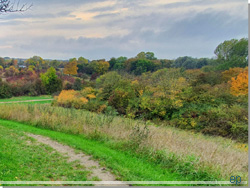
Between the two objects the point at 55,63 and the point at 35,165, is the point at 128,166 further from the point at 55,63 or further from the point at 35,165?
the point at 55,63

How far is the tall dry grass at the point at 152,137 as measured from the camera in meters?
4.84

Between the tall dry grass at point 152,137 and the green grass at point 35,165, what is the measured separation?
211 cm

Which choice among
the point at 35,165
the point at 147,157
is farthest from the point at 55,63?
the point at 147,157

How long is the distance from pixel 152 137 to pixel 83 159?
2.51 meters

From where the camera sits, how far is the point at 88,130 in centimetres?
738

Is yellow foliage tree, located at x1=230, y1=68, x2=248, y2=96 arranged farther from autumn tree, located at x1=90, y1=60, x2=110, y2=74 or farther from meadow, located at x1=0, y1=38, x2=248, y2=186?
autumn tree, located at x1=90, y1=60, x2=110, y2=74

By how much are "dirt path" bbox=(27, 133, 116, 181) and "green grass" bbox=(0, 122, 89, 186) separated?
18 cm

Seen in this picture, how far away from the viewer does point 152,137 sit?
6250 millimetres

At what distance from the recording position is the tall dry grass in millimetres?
4844

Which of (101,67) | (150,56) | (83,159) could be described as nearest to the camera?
(83,159)

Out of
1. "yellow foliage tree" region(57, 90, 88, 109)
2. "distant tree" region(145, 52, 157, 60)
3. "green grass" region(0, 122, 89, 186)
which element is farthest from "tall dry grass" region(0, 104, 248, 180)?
"distant tree" region(145, 52, 157, 60)

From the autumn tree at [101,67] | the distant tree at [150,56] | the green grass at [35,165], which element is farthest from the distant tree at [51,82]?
the green grass at [35,165]

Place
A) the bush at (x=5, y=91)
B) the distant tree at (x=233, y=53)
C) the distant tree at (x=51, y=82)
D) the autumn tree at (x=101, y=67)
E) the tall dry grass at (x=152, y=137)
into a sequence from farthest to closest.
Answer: the autumn tree at (x=101, y=67)
the distant tree at (x=51, y=82)
the bush at (x=5, y=91)
the distant tree at (x=233, y=53)
the tall dry grass at (x=152, y=137)

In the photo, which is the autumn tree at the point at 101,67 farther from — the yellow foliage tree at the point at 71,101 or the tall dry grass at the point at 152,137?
the tall dry grass at the point at 152,137
